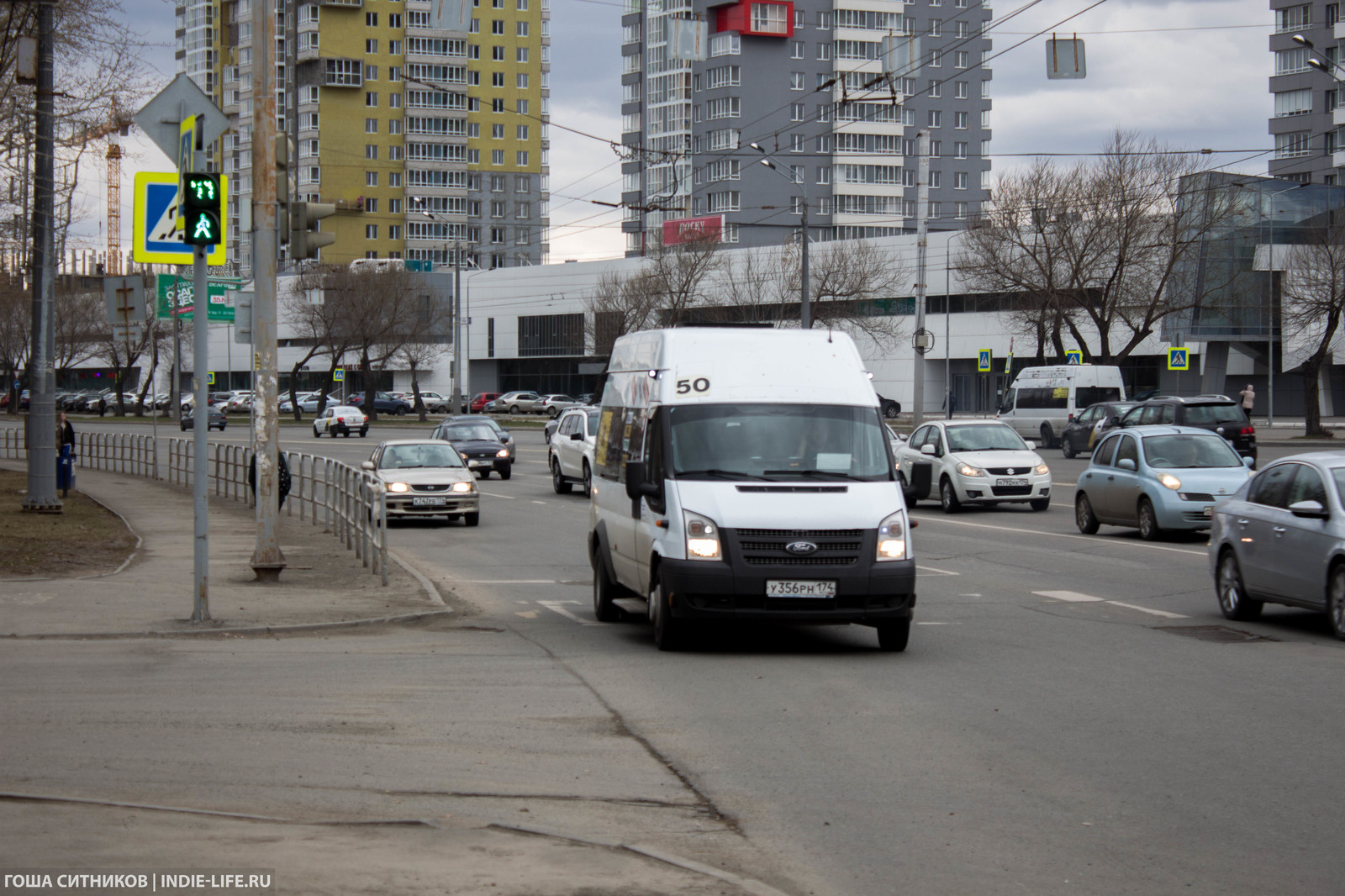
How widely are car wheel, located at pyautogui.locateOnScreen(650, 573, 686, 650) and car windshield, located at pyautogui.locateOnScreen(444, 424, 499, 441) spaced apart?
27.0 metres

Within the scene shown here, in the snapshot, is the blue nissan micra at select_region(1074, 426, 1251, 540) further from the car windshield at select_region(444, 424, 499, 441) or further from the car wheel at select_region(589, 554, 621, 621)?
the car windshield at select_region(444, 424, 499, 441)

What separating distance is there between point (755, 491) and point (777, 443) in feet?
2.20

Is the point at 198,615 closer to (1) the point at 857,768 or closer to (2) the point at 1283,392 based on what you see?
(1) the point at 857,768

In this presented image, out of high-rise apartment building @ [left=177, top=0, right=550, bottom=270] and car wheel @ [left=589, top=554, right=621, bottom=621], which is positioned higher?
high-rise apartment building @ [left=177, top=0, right=550, bottom=270]

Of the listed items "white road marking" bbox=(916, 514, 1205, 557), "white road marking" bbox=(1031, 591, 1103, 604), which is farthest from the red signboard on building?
"white road marking" bbox=(1031, 591, 1103, 604)

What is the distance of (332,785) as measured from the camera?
264 inches

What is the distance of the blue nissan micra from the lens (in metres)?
20.8

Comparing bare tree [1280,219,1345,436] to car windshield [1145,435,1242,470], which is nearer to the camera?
car windshield [1145,435,1242,470]

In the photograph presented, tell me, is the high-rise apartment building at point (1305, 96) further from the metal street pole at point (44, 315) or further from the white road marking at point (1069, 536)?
the metal street pole at point (44, 315)

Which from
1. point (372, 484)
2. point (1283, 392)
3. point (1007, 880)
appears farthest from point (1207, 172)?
point (1007, 880)

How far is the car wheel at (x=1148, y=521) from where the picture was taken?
69.3 ft

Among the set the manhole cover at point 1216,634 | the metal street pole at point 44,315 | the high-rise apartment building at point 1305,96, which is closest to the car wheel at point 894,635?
the manhole cover at point 1216,634

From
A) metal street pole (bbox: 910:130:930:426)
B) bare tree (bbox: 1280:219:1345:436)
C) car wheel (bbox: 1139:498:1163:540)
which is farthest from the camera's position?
bare tree (bbox: 1280:219:1345:436)

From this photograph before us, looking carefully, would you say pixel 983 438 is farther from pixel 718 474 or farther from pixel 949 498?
pixel 718 474
